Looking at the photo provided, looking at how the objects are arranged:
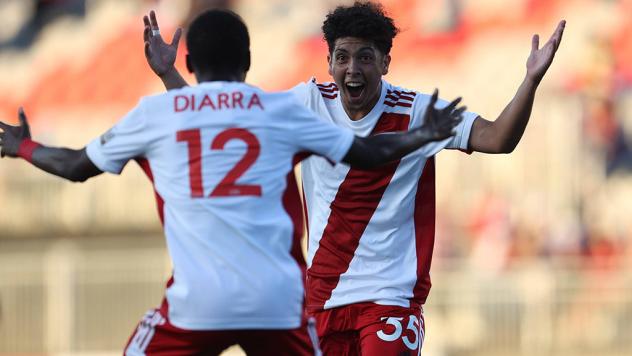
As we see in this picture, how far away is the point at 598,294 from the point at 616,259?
1322 mm

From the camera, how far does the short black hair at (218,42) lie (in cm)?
589

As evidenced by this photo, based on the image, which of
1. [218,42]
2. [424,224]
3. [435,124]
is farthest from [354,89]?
[218,42]

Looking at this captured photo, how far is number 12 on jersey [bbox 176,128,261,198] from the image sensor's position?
19.0 feet

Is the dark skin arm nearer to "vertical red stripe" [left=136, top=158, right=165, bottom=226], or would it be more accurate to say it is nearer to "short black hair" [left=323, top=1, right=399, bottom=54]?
"short black hair" [left=323, top=1, right=399, bottom=54]

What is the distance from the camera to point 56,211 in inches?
1036

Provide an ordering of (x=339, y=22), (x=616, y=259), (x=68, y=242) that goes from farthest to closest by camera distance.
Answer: (x=68, y=242) < (x=616, y=259) < (x=339, y=22)

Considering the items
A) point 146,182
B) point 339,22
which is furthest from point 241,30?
point 146,182

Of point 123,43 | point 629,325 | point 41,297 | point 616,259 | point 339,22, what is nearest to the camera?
point 339,22

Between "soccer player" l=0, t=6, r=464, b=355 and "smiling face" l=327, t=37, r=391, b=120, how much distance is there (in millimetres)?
1505

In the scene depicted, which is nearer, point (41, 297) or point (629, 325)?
point (629, 325)

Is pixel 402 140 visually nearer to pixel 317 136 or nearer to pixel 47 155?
pixel 317 136

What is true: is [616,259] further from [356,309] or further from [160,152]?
[160,152]

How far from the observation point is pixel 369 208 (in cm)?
764

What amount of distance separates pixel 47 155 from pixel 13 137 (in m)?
0.29
